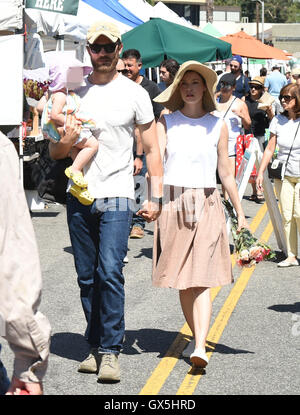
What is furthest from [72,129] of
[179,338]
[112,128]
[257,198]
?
[257,198]

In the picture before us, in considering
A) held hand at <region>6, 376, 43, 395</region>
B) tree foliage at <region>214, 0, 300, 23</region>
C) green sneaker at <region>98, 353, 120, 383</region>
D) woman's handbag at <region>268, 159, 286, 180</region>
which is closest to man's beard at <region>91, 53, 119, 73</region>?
green sneaker at <region>98, 353, 120, 383</region>

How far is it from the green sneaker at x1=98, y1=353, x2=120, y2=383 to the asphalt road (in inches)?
2.0

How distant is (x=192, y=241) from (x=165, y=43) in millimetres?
11725

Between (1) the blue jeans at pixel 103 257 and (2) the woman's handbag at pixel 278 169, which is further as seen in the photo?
(2) the woman's handbag at pixel 278 169

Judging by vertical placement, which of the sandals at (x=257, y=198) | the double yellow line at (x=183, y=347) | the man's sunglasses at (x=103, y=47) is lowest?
the double yellow line at (x=183, y=347)

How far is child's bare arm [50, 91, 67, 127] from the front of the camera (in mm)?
5848

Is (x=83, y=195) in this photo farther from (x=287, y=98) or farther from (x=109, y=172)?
(x=287, y=98)

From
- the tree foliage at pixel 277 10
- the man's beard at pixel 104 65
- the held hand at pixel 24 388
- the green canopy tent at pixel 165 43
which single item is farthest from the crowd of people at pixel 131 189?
the tree foliage at pixel 277 10

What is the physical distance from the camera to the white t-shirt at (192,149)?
6.27 meters

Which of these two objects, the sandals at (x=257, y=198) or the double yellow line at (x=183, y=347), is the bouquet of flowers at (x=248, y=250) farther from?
the sandals at (x=257, y=198)

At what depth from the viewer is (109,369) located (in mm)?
5871

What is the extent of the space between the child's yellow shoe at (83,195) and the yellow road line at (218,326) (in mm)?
1282

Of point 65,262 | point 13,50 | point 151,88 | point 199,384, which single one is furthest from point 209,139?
point 13,50

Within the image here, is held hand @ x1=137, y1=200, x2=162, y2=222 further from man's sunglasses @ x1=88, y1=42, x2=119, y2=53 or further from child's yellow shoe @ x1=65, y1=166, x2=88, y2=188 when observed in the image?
man's sunglasses @ x1=88, y1=42, x2=119, y2=53
